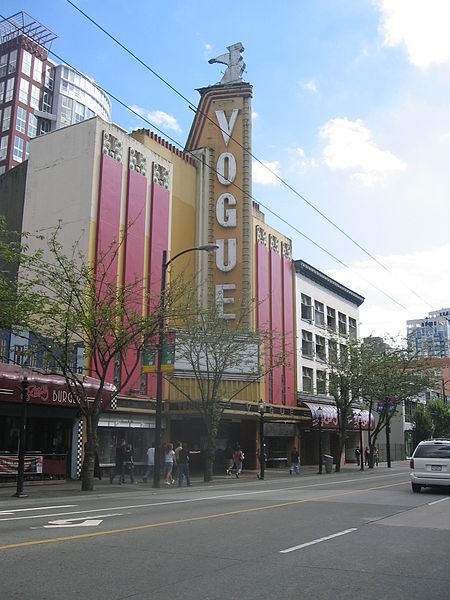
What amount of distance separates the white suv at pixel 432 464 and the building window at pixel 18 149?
236ft

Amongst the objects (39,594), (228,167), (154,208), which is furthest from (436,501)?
(228,167)

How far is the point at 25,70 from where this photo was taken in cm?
8375

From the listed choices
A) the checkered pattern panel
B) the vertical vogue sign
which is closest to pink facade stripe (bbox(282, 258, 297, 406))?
the vertical vogue sign

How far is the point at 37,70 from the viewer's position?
85938 mm

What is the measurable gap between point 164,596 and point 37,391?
61.2 ft

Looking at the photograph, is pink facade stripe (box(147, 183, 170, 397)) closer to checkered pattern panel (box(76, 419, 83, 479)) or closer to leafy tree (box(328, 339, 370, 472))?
checkered pattern panel (box(76, 419, 83, 479))

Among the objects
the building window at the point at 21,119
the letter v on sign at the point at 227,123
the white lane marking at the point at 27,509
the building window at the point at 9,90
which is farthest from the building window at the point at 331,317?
the building window at the point at 9,90

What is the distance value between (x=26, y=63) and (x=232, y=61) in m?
54.1

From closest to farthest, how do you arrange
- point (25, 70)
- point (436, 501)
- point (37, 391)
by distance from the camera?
point (436, 501), point (37, 391), point (25, 70)

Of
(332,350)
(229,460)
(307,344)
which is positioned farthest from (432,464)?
(307,344)

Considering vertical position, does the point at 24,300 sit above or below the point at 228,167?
below

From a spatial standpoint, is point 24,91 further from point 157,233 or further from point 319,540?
point 319,540

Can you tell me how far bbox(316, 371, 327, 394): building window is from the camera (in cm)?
4550

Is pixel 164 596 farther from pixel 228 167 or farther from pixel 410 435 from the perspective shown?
pixel 410 435
